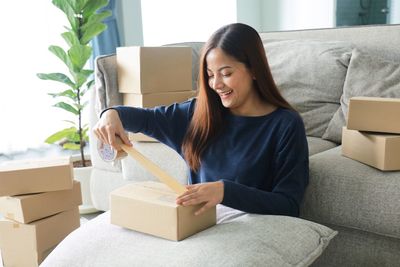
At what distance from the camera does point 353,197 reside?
49.8 inches

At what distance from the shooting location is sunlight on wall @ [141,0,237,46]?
3354mm

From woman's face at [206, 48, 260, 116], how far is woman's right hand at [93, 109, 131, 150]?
0.28 m

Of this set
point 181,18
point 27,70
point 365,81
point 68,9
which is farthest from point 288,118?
point 181,18

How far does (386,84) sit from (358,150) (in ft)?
1.47

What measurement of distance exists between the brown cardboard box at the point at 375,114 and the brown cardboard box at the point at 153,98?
912mm

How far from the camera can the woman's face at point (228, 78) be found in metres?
1.24

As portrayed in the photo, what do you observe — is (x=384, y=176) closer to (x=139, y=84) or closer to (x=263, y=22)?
(x=139, y=84)

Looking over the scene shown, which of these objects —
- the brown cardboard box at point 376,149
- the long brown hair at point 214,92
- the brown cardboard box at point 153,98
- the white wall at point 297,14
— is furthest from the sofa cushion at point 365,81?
Answer: the white wall at point 297,14

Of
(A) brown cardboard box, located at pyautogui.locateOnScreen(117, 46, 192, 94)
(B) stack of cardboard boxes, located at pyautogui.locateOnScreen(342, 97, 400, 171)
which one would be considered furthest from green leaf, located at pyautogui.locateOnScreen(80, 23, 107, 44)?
(B) stack of cardboard boxes, located at pyautogui.locateOnScreen(342, 97, 400, 171)

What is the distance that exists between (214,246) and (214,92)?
51cm

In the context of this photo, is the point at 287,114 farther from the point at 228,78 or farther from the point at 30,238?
the point at 30,238

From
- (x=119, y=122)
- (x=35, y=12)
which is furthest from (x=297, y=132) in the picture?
(x=35, y=12)

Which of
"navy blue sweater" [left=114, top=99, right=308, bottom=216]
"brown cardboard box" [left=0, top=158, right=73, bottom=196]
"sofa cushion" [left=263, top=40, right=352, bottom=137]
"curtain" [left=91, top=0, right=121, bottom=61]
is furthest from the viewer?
"curtain" [left=91, top=0, right=121, bottom=61]

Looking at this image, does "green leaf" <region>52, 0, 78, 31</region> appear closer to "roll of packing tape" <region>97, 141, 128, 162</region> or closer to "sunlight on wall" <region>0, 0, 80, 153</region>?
"sunlight on wall" <region>0, 0, 80, 153</region>
